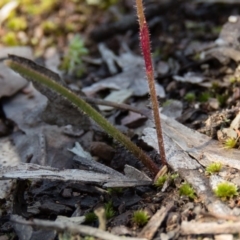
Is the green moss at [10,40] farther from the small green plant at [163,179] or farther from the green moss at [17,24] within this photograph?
the small green plant at [163,179]

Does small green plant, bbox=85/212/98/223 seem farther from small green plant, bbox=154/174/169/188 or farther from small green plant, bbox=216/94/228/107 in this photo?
small green plant, bbox=216/94/228/107

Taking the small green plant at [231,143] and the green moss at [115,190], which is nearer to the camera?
the green moss at [115,190]

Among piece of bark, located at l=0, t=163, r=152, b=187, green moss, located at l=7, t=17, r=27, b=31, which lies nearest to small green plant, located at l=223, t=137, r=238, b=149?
piece of bark, located at l=0, t=163, r=152, b=187

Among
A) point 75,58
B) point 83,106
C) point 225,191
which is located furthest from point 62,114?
point 225,191

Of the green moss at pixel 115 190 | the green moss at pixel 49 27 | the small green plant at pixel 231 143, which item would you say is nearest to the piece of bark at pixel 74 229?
the green moss at pixel 115 190

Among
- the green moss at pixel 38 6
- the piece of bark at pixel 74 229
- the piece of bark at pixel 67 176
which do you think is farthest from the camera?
the green moss at pixel 38 6

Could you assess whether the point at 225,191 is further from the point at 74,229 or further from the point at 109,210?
the point at 74,229

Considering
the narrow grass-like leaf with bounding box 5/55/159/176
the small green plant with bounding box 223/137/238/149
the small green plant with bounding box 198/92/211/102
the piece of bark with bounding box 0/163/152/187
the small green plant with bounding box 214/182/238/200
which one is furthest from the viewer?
the small green plant with bounding box 198/92/211/102
